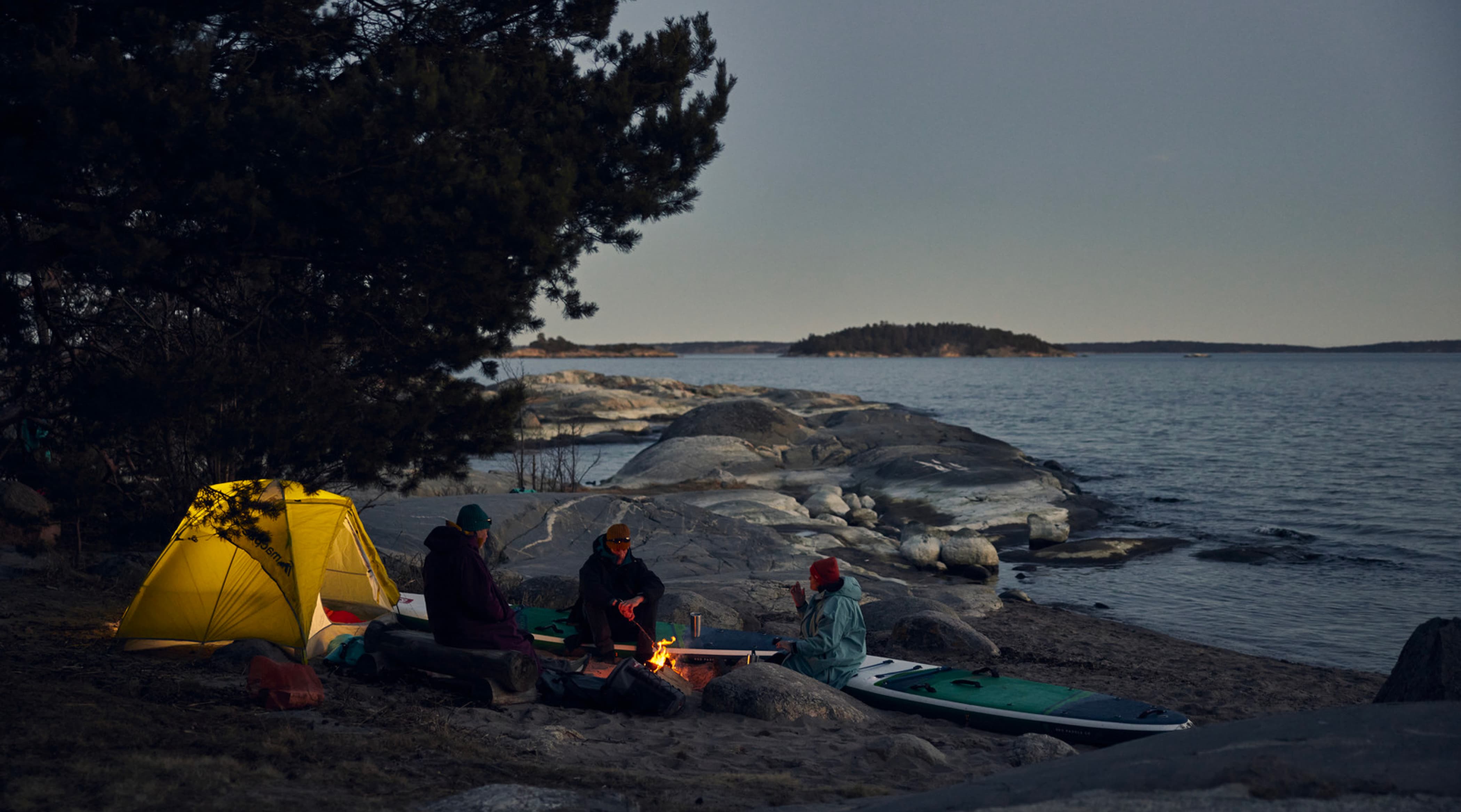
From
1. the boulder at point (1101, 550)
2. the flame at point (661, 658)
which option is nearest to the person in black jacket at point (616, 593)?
the flame at point (661, 658)

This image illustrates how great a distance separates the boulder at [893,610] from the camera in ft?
40.7

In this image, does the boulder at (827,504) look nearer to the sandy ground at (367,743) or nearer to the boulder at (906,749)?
the sandy ground at (367,743)

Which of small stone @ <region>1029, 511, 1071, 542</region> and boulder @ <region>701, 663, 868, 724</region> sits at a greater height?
boulder @ <region>701, 663, 868, 724</region>

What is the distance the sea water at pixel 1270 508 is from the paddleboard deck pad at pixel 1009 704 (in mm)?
6002

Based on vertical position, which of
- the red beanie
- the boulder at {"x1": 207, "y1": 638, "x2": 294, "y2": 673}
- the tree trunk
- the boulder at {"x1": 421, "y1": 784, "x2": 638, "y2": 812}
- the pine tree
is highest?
the pine tree

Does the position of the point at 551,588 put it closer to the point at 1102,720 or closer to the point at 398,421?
the point at 398,421

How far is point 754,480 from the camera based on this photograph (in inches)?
1161

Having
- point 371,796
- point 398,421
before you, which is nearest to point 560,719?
point 371,796

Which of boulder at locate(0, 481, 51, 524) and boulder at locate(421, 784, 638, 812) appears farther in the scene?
boulder at locate(0, 481, 51, 524)

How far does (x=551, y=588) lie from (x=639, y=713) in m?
5.13

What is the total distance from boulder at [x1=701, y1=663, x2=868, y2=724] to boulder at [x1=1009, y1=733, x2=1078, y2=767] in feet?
4.43

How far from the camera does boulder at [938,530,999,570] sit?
59.7 ft

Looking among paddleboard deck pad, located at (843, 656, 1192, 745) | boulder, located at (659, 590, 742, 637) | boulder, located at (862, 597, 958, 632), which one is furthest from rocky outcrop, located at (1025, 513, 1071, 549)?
paddleboard deck pad, located at (843, 656, 1192, 745)

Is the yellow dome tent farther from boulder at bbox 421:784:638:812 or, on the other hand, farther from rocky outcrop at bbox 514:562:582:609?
boulder at bbox 421:784:638:812
